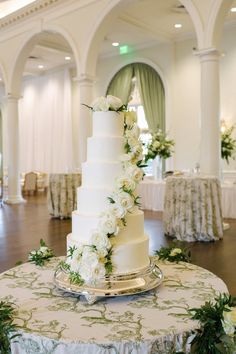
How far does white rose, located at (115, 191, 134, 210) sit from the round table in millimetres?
447

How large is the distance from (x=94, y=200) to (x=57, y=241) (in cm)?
395

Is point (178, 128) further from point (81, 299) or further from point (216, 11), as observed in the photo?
point (81, 299)

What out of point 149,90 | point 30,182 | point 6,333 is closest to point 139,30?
point 149,90

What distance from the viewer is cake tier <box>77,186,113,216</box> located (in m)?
2.03

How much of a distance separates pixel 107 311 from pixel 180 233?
14.6 feet

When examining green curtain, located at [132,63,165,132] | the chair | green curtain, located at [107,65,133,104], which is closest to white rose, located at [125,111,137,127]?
green curtain, located at [132,63,165,132]

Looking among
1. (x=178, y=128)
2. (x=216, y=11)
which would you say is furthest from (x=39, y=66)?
(x=216, y=11)

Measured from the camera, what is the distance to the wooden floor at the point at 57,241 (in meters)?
4.52

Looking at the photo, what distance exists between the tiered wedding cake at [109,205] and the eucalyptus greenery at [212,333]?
464mm

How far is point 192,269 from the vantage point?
7.83 ft

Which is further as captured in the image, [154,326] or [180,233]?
[180,233]

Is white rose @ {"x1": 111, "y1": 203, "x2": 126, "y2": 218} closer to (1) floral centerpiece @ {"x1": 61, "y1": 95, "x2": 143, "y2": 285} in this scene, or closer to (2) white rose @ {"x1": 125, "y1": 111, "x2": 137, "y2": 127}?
(1) floral centerpiece @ {"x1": 61, "y1": 95, "x2": 143, "y2": 285}

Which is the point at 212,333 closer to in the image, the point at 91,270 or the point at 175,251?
the point at 91,270

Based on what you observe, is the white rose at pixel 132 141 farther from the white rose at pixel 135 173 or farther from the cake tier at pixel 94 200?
the cake tier at pixel 94 200
